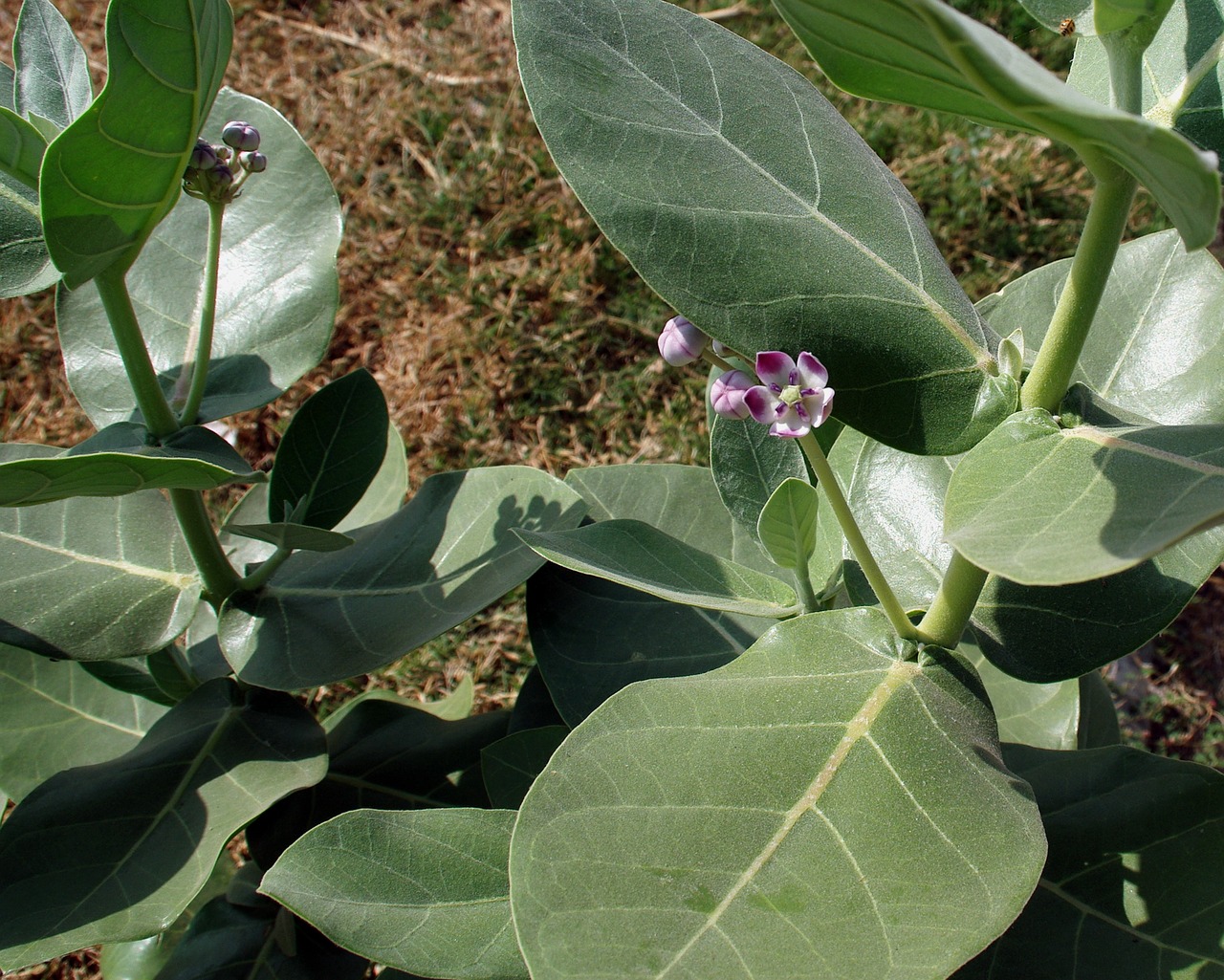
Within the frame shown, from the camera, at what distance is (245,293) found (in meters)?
1.54

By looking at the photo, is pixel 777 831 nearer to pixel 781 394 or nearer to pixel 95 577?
pixel 781 394

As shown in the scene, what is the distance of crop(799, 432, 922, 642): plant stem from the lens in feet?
3.19

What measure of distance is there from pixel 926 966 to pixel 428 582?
86cm

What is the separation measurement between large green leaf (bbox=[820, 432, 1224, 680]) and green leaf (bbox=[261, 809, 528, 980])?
1.86 feet

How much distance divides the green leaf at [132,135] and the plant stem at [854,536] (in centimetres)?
68

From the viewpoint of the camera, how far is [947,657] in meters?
1.12

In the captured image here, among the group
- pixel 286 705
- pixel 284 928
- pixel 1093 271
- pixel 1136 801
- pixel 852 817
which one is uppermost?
pixel 1093 271

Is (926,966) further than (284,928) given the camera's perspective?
No

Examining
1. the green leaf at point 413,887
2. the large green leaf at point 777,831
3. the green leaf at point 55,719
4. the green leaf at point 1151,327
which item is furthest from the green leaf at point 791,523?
the green leaf at point 55,719

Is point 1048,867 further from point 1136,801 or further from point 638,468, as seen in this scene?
point 638,468

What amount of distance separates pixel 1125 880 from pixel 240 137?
55.4 inches

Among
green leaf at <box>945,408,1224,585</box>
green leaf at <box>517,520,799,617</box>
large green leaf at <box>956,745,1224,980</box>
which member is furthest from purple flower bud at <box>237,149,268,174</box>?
large green leaf at <box>956,745,1224,980</box>

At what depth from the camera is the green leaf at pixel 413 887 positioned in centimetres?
110

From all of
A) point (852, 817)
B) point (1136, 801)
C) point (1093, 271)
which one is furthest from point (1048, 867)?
point (1093, 271)
